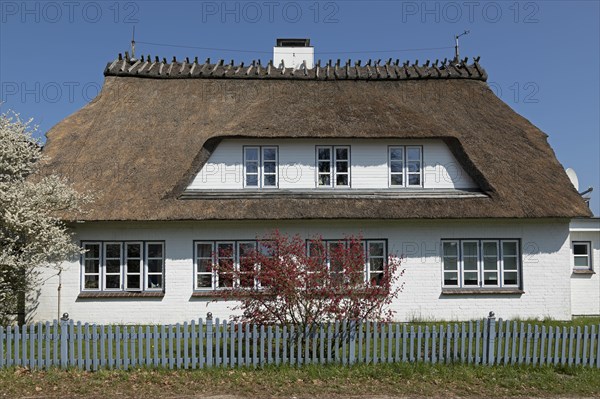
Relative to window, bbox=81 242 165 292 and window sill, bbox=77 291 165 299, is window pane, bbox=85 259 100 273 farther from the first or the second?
window sill, bbox=77 291 165 299

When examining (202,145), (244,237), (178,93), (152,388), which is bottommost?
(152,388)

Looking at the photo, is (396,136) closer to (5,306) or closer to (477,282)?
(477,282)

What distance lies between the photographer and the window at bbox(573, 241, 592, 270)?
59.1 feet

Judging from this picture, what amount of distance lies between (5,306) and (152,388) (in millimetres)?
7274

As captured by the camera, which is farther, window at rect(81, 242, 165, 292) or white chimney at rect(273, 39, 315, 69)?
white chimney at rect(273, 39, 315, 69)

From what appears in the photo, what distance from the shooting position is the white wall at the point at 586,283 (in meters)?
17.7

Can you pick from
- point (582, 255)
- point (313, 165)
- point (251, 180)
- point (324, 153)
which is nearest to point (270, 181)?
point (251, 180)

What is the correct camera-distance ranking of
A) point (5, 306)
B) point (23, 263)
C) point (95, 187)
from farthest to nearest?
point (95, 187) → point (5, 306) → point (23, 263)

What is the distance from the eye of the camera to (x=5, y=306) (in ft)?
47.1

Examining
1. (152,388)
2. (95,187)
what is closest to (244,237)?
(95,187)

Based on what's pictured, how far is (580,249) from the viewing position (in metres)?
18.1

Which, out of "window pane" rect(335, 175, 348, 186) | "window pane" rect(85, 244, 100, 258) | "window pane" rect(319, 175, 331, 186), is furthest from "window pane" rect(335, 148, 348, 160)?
"window pane" rect(85, 244, 100, 258)

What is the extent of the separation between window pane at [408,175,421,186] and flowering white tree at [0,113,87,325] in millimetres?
9483

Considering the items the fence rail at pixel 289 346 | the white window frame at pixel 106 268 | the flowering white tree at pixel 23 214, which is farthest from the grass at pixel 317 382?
the white window frame at pixel 106 268
